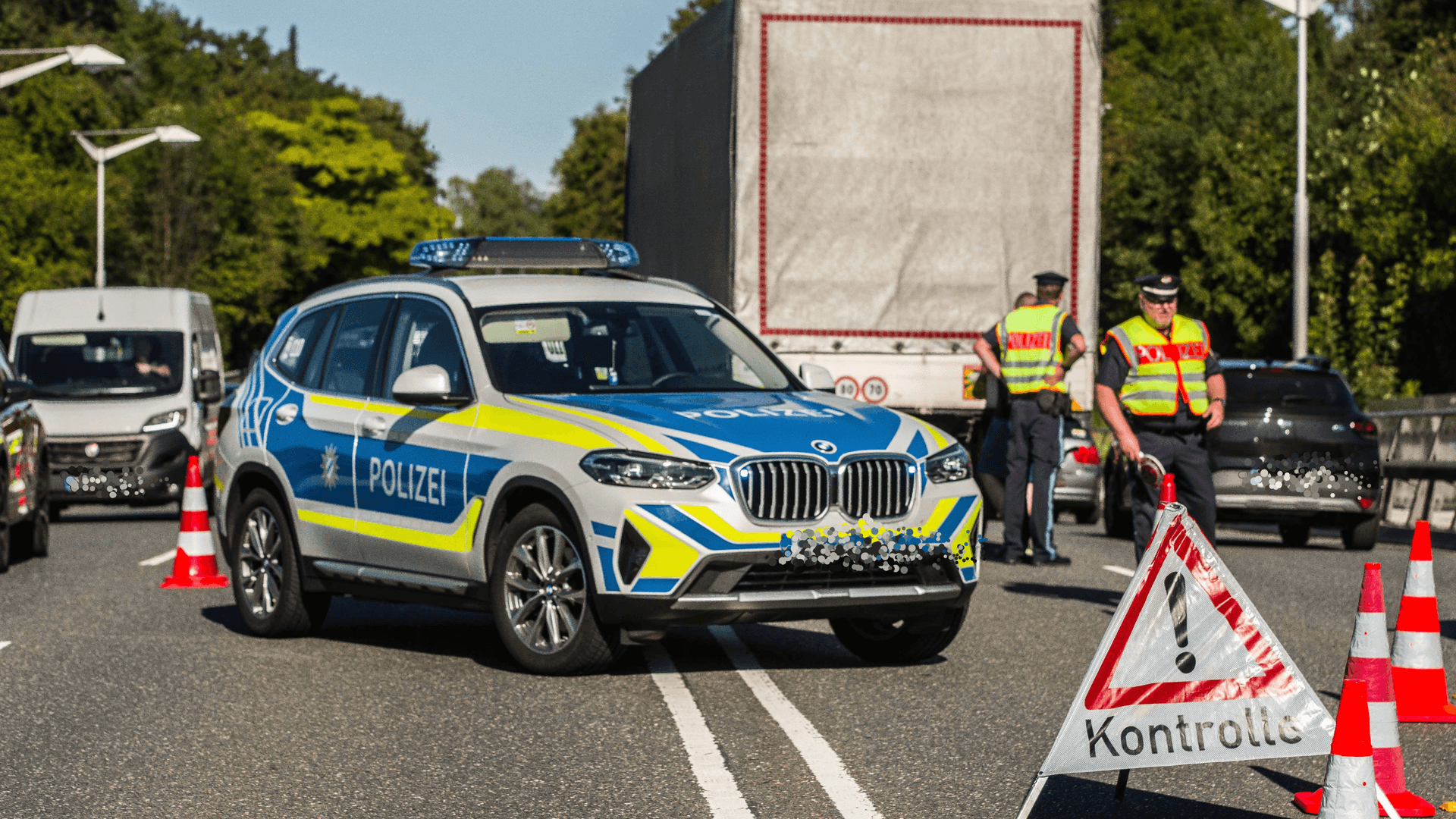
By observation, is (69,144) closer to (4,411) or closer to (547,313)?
(4,411)

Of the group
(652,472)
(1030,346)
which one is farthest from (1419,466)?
(652,472)

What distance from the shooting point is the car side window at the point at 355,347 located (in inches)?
395

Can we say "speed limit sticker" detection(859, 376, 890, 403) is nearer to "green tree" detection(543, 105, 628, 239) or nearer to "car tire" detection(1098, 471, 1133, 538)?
"car tire" detection(1098, 471, 1133, 538)

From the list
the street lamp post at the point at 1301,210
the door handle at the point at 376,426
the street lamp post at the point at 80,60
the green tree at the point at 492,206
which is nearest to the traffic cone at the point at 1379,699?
the door handle at the point at 376,426

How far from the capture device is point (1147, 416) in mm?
10492

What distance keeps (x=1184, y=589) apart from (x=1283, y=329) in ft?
149

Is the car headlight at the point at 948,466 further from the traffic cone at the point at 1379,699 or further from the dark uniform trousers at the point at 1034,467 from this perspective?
the dark uniform trousers at the point at 1034,467

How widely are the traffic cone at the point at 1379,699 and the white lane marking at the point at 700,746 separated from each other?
1.67 metres

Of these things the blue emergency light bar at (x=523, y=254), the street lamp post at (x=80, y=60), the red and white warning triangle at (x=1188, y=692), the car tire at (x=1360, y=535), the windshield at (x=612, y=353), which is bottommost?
the car tire at (x=1360, y=535)

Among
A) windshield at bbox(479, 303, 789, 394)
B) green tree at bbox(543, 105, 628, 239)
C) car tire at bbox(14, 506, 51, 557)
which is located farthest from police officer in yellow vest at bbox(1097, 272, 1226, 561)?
green tree at bbox(543, 105, 628, 239)

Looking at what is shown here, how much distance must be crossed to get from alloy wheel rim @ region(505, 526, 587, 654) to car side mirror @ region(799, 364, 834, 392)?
1654mm

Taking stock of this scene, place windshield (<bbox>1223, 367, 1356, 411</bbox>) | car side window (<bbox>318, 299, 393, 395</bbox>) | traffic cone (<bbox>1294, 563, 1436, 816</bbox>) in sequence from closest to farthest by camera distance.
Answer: traffic cone (<bbox>1294, 563, 1436, 816</bbox>), car side window (<bbox>318, 299, 393, 395</bbox>), windshield (<bbox>1223, 367, 1356, 411</bbox>)

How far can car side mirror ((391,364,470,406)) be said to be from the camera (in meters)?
9.02

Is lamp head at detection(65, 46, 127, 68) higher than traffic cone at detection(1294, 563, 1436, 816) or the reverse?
higher
